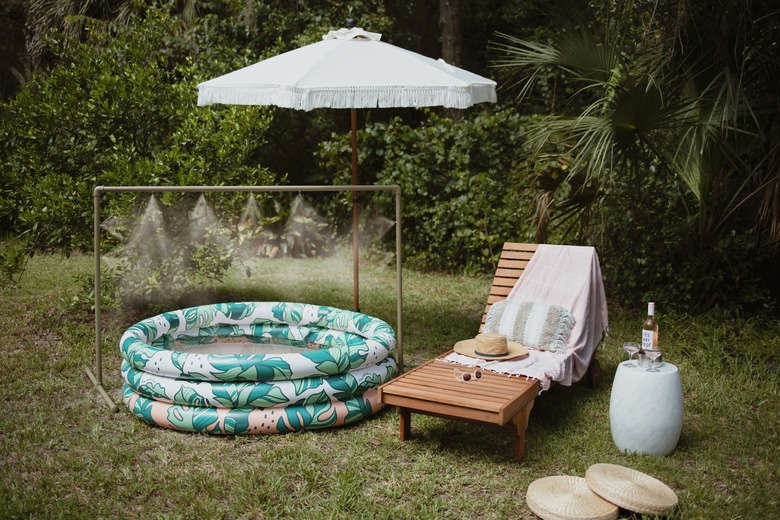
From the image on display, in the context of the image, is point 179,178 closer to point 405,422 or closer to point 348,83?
point 348,83

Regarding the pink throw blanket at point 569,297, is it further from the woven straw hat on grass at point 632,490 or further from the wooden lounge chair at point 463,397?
the woven straw hat on grass at point 632,490

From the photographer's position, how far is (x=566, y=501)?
10.5ft

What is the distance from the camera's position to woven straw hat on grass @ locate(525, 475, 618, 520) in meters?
3.13

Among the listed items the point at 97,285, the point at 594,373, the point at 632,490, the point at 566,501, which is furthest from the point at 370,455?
the point at 97,285

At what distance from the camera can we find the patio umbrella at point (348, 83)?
466 centimetres

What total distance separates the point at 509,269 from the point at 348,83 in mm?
1841

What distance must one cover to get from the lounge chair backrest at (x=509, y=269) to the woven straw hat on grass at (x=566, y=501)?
207cm

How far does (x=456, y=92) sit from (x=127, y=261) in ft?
11.6

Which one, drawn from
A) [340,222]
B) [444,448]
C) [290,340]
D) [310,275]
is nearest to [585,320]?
[444,448]

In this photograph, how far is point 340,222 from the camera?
1016 cm

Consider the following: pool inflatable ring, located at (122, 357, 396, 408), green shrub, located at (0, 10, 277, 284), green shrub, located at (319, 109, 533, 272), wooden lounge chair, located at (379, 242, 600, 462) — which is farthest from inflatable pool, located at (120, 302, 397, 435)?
green shrub, located at (319, 109, 533, 272)

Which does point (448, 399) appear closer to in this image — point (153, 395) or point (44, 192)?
point (153, 395)

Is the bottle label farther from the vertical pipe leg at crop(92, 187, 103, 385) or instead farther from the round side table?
the vertical pipe leg at crop(92, 187, 103, 385)

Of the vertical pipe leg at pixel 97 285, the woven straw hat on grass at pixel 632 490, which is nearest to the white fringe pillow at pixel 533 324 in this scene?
the woven straw hat on grass at pixel 632 490
